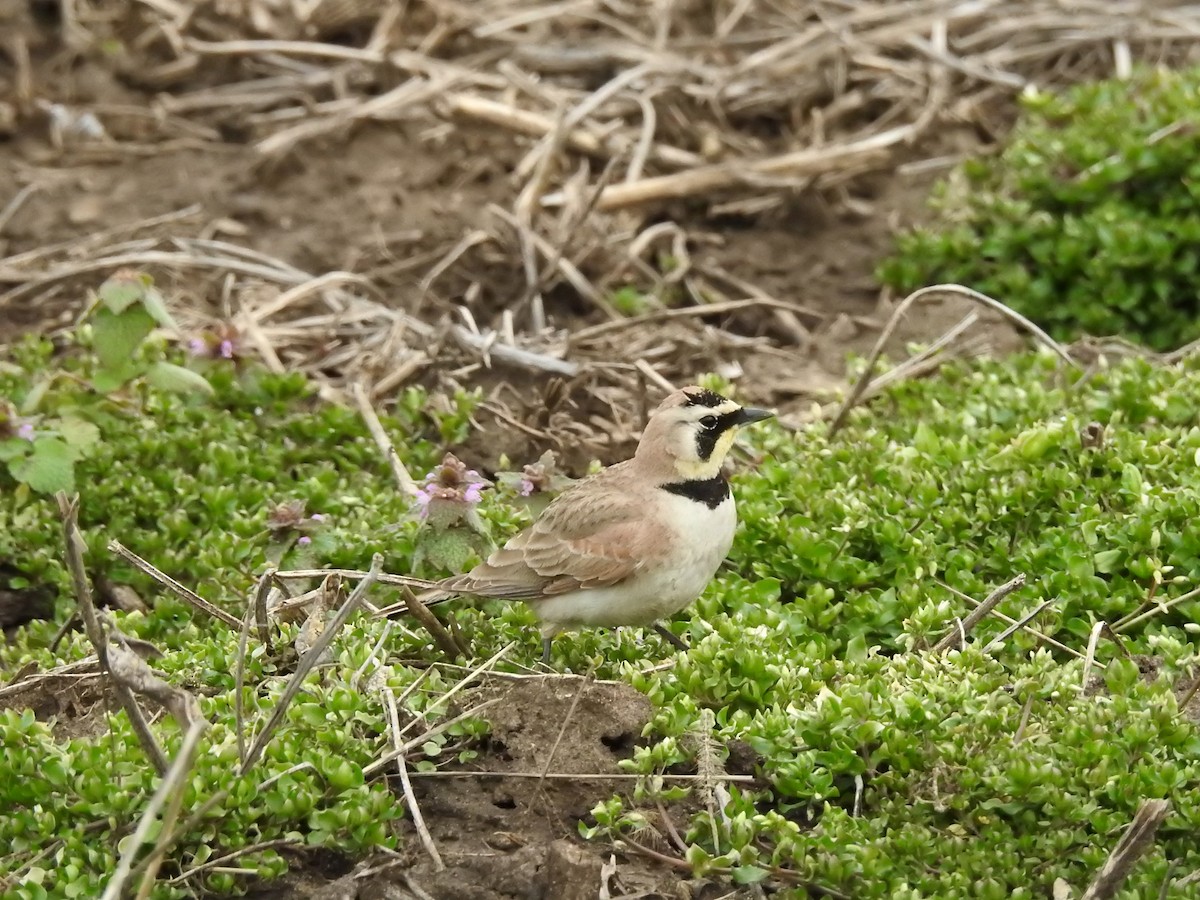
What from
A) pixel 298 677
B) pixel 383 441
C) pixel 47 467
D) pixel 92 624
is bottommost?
pixel 383 441

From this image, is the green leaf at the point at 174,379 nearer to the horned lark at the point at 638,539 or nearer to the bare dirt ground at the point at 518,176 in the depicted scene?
the bare dirt ground at the point at 518,176

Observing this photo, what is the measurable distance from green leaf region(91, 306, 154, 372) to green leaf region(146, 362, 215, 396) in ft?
0.60

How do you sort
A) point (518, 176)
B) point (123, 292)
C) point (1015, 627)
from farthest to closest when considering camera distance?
point (518, 176) < point (123, 292) < point (1015, 627)

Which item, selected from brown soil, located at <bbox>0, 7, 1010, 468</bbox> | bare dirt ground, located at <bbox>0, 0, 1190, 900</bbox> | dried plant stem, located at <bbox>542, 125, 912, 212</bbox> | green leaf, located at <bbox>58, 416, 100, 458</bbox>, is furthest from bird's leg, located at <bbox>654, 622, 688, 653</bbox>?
dried plant stem, located at <bbox>542, 125, 912, 212</bbox>

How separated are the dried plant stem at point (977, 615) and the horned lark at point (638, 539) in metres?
0.75

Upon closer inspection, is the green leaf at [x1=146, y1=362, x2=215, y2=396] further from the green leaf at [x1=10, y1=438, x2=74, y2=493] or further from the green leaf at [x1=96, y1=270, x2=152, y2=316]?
the green leaf at [x1=10, y1=438, x2=74, y2=493]

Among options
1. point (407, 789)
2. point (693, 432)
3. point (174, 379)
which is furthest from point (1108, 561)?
point (174, 379)

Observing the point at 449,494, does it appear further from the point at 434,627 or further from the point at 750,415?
the point at 750,415

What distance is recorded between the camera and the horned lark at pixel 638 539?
4.98 metres

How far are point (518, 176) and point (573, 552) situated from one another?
13.8 ft

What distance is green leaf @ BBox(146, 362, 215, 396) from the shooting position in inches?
258

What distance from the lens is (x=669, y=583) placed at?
493 centimetres

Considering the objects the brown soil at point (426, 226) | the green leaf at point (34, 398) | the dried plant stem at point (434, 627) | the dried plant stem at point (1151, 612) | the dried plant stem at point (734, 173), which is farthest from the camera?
the dried plant stem at point (734, 173)

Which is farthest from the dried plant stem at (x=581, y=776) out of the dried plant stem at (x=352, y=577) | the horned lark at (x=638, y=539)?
the dried plant stem at (x=352, y=577)
